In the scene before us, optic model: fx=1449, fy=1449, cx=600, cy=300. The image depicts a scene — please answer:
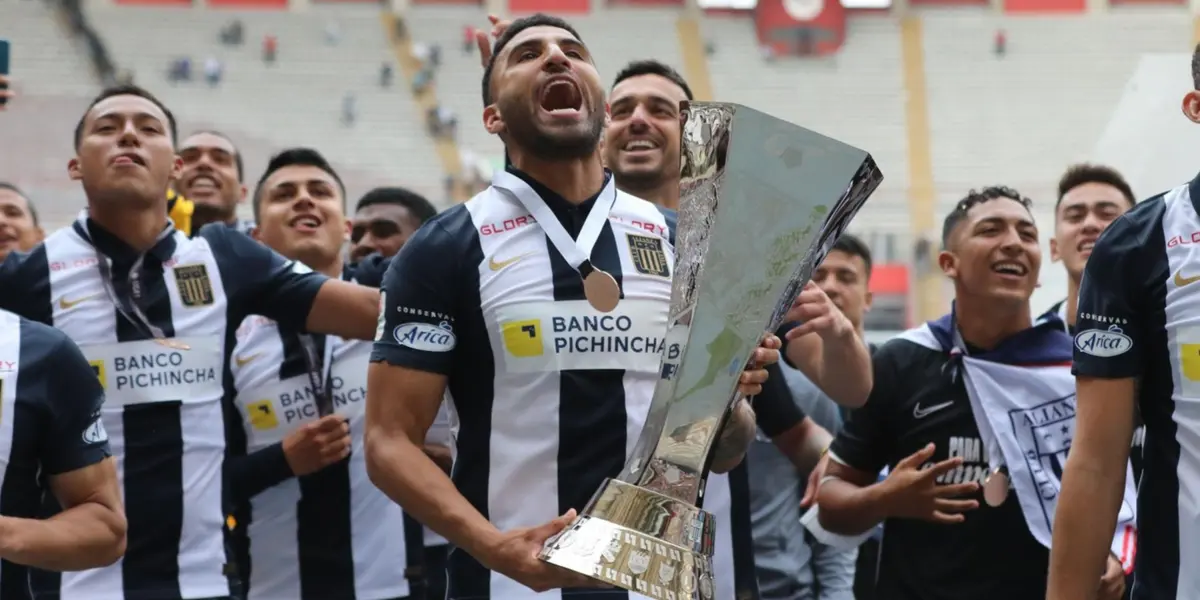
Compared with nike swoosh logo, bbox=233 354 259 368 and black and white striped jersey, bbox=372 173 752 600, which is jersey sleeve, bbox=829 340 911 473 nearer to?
black and white striped jersey, bbox=372 173 752 600

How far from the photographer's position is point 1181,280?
2395 millimetres

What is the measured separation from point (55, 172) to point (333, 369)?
1623 cm

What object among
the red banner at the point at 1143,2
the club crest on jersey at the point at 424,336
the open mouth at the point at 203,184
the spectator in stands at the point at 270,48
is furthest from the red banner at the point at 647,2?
the club crest on jersey at the point at 424,336

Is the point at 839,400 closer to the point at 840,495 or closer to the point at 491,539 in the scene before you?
the point at 840,495

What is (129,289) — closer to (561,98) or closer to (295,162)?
(295,162)

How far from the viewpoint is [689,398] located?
2.08 m

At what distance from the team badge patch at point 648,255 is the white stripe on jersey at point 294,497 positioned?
1666 millimetres

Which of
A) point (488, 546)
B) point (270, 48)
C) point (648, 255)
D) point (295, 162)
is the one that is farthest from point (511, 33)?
point (270, 48)

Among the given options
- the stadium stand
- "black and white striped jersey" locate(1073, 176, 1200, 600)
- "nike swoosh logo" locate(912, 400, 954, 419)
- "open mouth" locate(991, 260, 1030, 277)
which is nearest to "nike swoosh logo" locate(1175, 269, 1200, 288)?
"black and white striped jersey" locate(1073, 176, 1200, 600)

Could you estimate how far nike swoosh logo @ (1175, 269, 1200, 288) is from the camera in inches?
93.6

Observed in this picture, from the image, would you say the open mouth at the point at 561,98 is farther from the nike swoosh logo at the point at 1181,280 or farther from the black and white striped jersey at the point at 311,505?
the black and white striped jersey at the point at 311,505

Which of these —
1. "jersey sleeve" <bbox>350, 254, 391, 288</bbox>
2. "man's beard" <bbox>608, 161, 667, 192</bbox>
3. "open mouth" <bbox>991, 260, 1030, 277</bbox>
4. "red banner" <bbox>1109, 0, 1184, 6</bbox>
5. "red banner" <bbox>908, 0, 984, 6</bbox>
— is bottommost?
"open mouth" <bbox>991, 260, 1030, 277</bbox>

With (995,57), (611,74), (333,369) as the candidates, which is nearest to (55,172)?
(611,74)

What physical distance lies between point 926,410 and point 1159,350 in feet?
4.72
